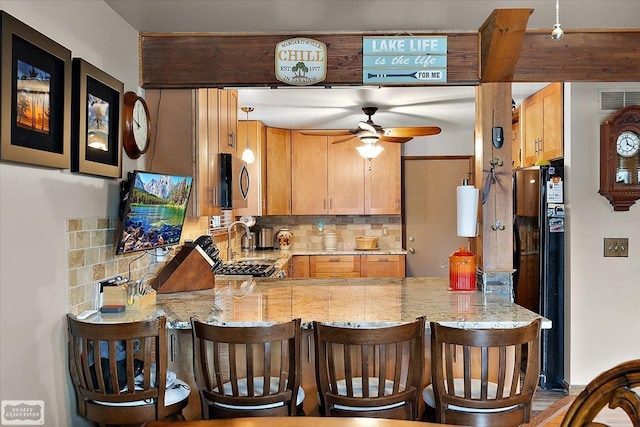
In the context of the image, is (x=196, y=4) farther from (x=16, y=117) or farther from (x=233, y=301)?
(x=233, y=301)

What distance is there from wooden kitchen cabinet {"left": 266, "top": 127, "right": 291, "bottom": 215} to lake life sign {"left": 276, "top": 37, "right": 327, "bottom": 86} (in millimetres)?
3112

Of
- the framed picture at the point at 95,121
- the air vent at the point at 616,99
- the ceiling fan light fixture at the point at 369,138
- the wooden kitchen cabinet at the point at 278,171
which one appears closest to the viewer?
the framed picture at the point at 95,121

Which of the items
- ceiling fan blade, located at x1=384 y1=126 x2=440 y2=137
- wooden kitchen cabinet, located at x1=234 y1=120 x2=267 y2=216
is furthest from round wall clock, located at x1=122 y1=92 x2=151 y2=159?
wooden kitchen cabinet, located at x1=234 y1=120 x2=267 y2=216

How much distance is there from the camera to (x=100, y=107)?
243cm

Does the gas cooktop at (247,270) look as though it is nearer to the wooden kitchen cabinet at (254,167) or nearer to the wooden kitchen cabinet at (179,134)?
the wooden kitchen cabinet at (179,134)

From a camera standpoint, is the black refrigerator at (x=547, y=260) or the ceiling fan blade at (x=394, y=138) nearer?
the black refrigerator at (x=547, y=260)

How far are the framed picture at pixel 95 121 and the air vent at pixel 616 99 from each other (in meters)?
3.25

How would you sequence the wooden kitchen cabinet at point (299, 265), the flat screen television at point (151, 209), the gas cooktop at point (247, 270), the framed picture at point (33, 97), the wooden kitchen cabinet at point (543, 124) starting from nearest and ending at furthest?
the framed picture at point (33, 97)
the flat screen television at point (151, 209)
the wooden kitchen cabinet at point (543, 124)
the gas cooktop at point (247, 270)
the wooden kitchen cabinet at point (299, 265)

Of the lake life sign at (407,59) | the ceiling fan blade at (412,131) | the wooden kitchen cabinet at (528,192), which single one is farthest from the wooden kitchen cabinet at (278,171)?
the lake life sign at (407,59)

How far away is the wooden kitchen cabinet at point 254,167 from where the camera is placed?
5.70 metres

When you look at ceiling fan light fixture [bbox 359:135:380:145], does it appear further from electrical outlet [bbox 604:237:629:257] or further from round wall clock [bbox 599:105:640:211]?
electrical outlet [bbox 604:237:629:257]

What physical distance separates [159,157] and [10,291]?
1.47 m

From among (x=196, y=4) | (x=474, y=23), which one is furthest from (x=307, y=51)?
(x=474, y=23)

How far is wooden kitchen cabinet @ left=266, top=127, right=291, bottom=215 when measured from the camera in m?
6.07
